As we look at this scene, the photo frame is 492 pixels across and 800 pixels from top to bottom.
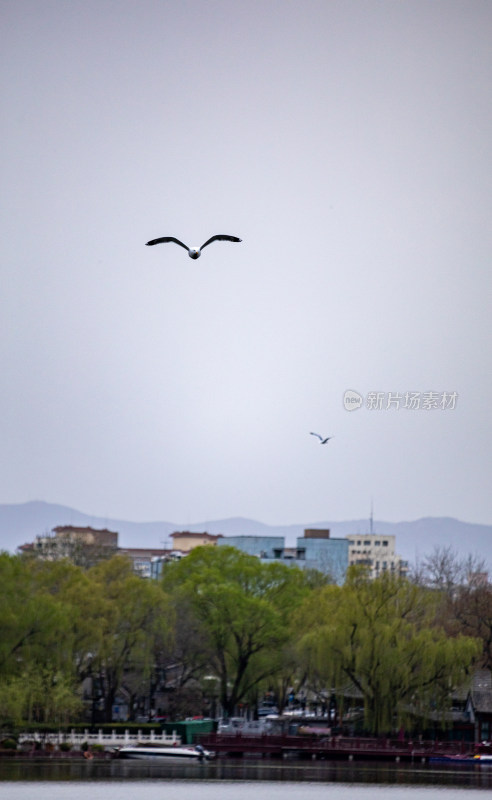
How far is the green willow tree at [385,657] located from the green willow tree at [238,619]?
7.64m

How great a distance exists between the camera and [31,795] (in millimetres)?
47250

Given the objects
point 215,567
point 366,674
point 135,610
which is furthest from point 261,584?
point 366,674

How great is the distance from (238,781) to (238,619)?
25.2 metres

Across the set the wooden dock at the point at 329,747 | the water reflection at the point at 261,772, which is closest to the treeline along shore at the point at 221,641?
the wooden dock at the point at 329,747

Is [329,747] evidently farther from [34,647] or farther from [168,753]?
[34,647]

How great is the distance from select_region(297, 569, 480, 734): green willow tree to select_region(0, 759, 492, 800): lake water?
15.0 feet

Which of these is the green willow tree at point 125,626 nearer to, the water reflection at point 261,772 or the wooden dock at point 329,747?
the wooden dock at point 329,747

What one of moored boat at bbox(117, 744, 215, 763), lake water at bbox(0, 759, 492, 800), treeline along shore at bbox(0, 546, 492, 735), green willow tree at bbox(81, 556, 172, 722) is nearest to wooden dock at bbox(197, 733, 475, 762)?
treeline along shore at bbox(0, 546, 492, 735)

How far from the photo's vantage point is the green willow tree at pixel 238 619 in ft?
262

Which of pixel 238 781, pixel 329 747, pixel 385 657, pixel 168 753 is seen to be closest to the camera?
pixel 238 781

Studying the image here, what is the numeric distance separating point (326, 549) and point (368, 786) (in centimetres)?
11168

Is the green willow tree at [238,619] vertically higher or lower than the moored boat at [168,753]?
higher

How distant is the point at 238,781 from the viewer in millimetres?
54562

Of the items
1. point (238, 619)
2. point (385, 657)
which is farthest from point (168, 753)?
point (238, 619)
